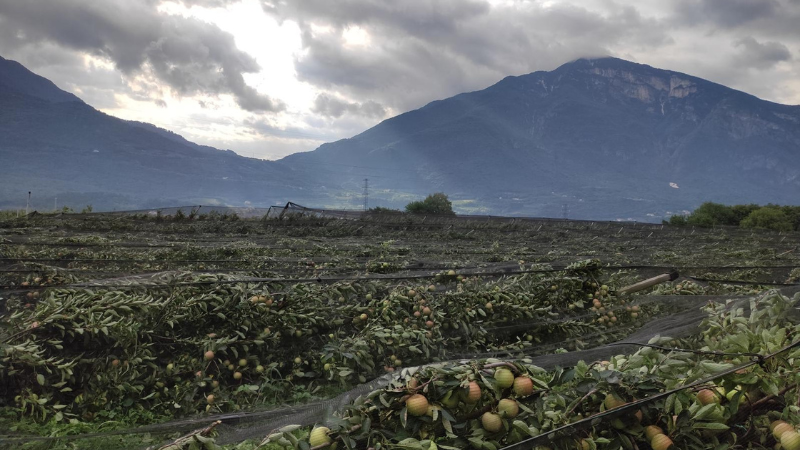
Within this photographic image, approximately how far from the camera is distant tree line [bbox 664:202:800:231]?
3688cm

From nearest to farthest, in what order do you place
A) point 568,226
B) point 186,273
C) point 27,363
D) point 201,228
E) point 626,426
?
1. point 626,426
2. point 27,363
3. point 186,273
4. point 201,228
5. point 568,226

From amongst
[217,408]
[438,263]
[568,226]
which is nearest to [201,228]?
[438,263]

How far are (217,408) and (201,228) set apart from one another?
19.8m

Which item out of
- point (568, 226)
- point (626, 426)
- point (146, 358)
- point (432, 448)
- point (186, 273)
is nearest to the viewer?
point (432, 448)

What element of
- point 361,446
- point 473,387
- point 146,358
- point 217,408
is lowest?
point 217,408

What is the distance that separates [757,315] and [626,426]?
1.23 m

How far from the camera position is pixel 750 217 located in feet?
128

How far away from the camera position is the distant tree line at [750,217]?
3688cm

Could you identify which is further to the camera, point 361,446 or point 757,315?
point 757,315

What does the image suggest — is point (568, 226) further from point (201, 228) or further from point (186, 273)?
point (186, 273)

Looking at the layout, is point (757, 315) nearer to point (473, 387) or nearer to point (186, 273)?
point (473, 387)

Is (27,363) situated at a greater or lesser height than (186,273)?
lesser

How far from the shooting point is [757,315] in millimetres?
2693

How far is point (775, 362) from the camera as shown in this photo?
2.16m
